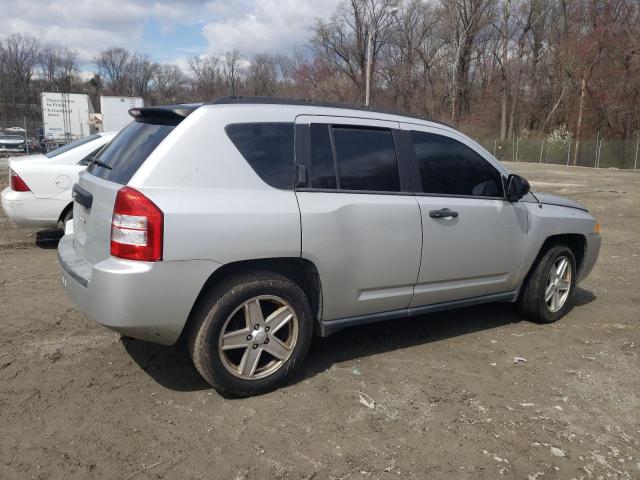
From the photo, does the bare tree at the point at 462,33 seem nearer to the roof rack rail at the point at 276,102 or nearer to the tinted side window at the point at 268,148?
the roof rack rail at the point at 276,102

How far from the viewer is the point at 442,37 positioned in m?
55.7

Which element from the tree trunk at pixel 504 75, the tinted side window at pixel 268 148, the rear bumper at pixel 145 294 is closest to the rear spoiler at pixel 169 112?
the tinted side window at pixel 268 148

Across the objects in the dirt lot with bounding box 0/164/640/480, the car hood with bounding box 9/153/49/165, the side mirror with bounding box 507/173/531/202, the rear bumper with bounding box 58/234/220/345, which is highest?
the car hood with bounding box 9/153/49/165

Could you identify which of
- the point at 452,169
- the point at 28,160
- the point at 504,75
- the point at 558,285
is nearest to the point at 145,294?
the point at 452,169

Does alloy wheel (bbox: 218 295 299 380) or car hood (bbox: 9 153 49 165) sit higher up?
car hood (bbox: 9 153 49 165)

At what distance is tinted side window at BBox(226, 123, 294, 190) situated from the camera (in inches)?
132

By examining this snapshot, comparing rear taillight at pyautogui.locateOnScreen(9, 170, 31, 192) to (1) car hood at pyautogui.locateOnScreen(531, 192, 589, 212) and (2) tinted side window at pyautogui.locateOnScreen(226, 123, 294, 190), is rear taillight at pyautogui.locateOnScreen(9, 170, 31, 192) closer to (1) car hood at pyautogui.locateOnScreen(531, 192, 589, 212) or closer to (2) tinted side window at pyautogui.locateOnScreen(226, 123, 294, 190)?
(2) tinted side window at pyautogui.locateOnScreen(226, 123, 294, 190)

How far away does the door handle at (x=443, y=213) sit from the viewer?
400 centimetres

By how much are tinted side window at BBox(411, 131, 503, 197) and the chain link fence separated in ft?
→ 115

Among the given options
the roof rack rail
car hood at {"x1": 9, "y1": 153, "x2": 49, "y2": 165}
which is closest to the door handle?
the roof rack rail

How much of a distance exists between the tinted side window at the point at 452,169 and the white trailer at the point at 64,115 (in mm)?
33212

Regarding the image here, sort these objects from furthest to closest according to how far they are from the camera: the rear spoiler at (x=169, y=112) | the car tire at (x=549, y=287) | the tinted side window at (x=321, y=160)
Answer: the car tire at (x=549, y=287), the tinted side window at (x=321, y=160), the rear spoiler at (x=169, y=112)

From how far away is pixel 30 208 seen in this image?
6945 mm

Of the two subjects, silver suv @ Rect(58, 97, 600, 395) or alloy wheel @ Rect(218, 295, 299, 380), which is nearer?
silver suv @ Rect(58, 97, 600, 395)
